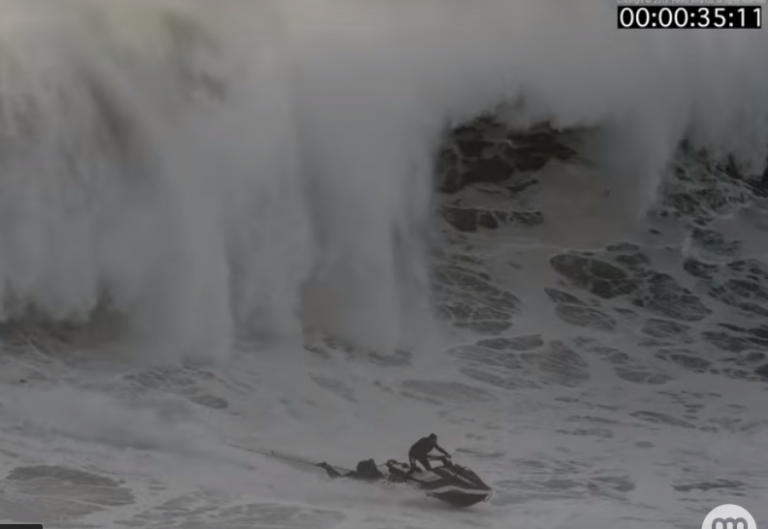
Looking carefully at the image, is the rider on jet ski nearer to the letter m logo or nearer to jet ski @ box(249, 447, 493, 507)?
jet ski @ box(249, 447, 493, 507)

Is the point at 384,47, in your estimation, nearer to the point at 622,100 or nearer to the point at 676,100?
the point at 622,100

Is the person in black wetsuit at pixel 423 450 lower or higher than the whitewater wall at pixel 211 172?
lower

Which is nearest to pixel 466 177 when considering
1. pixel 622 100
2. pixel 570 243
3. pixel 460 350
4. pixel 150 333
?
pixel 570 243

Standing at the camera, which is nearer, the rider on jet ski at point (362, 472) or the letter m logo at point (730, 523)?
the letter m logo at point (730, 523)
